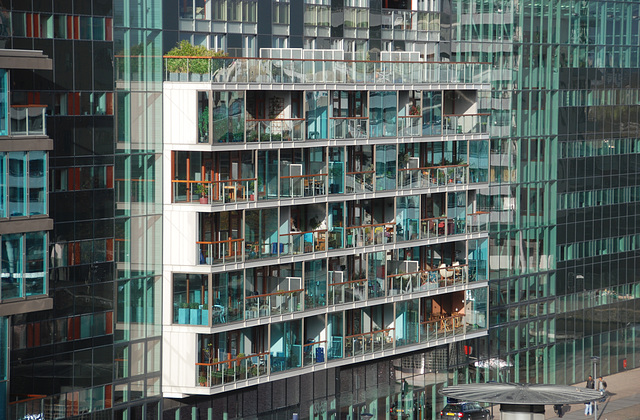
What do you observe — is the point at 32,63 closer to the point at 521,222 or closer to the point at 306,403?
the point at 306,403

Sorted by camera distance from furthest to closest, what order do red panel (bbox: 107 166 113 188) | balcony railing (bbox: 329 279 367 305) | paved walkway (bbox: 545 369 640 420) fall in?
1. paved walkway (bbox: 545 369 640 420)
2. balcony railing (bbox: 329 279 367 305)
3. red panel (bbox: 107 166 113 188)

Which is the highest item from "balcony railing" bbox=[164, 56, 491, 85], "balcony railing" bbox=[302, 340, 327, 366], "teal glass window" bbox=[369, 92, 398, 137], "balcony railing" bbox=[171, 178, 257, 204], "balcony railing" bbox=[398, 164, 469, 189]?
"balcony railing" bbox=[164, 56, 491, 85]

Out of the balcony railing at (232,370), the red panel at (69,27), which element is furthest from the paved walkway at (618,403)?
the red panel at (69,27)

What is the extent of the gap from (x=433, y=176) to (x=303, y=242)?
8.55 m

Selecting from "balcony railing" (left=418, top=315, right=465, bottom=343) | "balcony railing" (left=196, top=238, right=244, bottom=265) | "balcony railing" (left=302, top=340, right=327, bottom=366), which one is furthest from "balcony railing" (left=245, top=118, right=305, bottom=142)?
"balcony railing" (left=418, top=315, right=465, bottom=343)

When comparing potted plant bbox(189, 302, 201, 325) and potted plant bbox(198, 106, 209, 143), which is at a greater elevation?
potted plant bbox(198, 106, 209, 143)

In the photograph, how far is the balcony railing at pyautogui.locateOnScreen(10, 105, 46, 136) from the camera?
4550 cm

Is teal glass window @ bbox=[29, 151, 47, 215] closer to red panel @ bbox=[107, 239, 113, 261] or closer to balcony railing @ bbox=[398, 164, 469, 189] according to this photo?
red panel @ bbox=[107, 239, 113, 261]

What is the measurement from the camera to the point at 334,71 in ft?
190

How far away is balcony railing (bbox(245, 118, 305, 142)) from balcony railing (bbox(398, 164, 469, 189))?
22.2ft

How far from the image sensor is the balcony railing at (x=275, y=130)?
180 feet

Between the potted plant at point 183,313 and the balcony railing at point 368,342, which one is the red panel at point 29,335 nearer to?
the potted plant at point 183,313

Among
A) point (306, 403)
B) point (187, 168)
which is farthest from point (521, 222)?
point (187, 168)

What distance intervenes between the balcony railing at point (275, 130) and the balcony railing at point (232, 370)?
8.87 m
